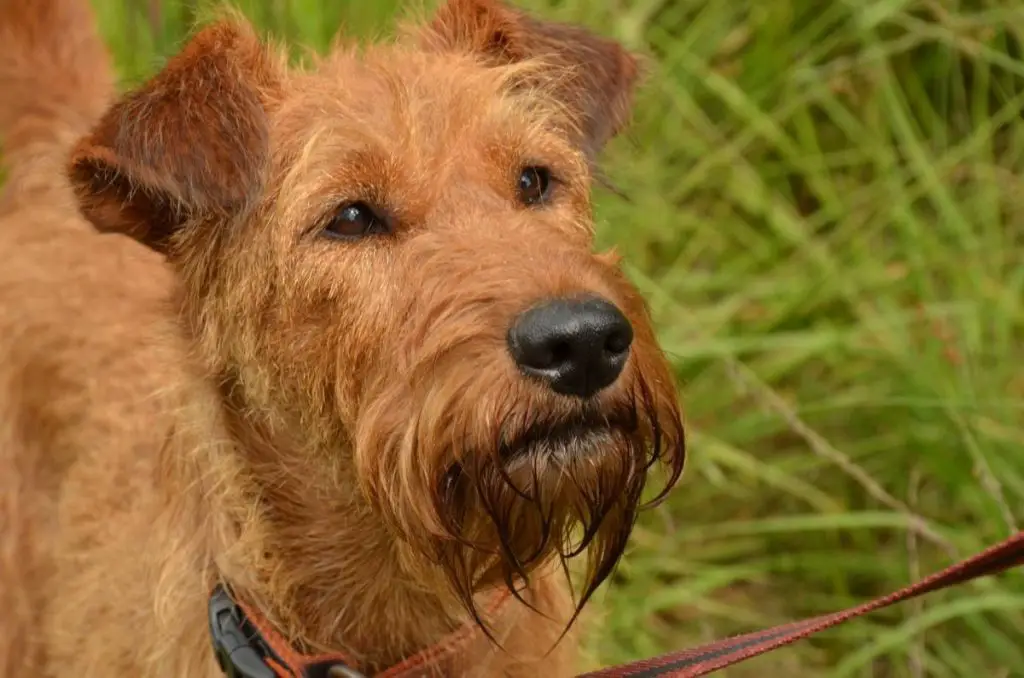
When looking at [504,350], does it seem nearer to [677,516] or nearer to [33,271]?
[33,271]

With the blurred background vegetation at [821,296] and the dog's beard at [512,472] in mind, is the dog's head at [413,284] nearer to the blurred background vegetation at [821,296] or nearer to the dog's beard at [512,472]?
the dog's beard at [512,472]

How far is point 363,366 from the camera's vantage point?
2436mm

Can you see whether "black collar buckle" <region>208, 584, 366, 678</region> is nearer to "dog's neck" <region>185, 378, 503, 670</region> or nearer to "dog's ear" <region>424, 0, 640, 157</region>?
"dog's neck" <region>185, 378, 503, 670</region>

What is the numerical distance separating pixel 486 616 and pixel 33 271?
1.80m

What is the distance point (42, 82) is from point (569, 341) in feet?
7.74

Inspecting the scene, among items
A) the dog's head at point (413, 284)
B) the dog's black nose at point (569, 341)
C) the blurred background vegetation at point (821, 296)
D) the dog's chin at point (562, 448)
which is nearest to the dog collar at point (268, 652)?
the dog's head at point (413, 284)

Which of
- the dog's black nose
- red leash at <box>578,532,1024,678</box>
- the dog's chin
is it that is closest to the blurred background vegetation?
red leash at <box>578,532,1024,678</box>

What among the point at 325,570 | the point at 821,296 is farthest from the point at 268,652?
the point at 821,296

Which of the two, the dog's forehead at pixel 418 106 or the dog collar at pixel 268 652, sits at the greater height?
the dog's forehead at pixel 418 106

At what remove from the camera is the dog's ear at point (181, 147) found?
2588 mm

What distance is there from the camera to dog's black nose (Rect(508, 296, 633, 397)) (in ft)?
6.79

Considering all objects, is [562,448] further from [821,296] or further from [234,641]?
[821,296]

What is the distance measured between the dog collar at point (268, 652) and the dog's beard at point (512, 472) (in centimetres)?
27

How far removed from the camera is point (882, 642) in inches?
144
